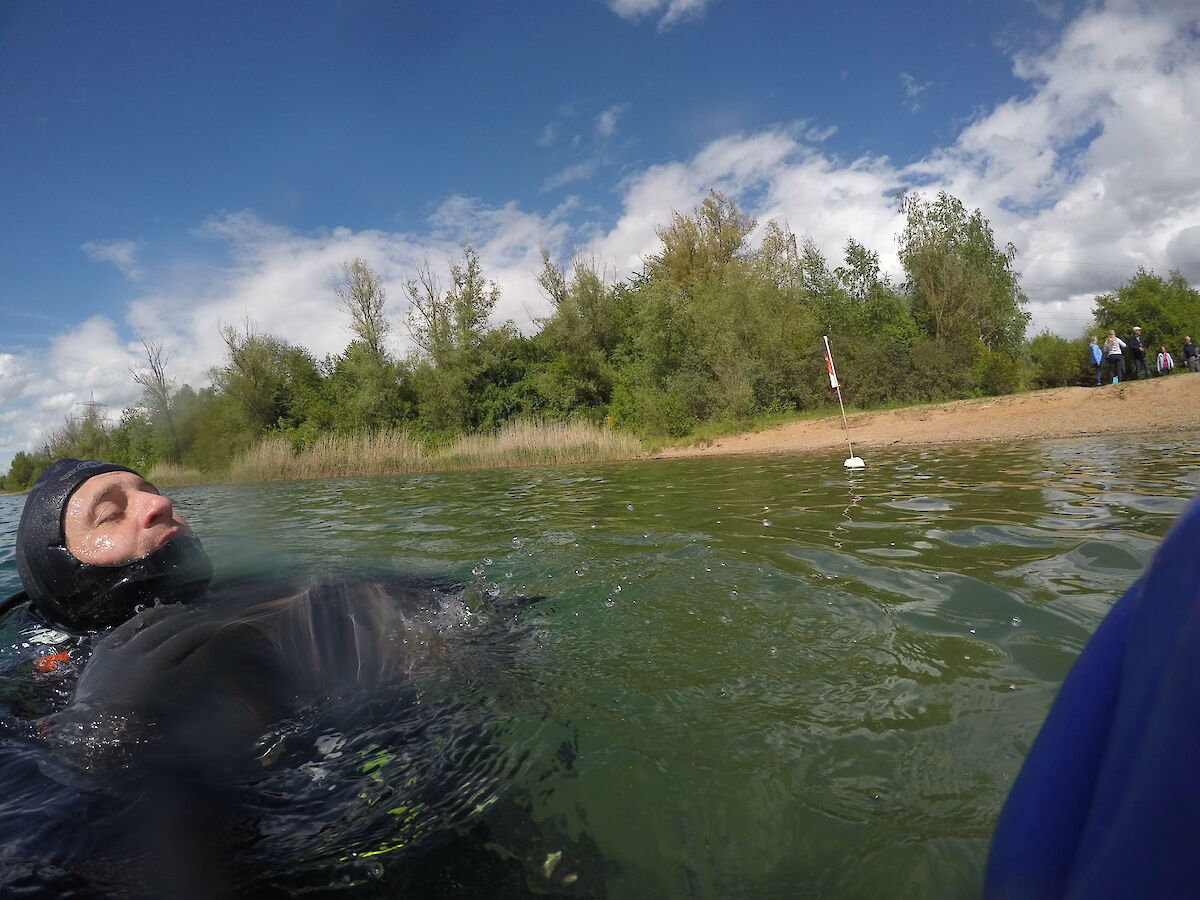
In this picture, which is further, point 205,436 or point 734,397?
point 734,397

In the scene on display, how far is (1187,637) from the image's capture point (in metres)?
0.54

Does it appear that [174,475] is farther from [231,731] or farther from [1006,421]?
[1006,421]

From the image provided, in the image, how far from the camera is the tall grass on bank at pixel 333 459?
65.7 feet

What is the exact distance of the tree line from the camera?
2423 centimetres

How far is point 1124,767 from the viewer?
0.61 metres

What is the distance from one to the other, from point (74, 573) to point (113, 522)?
0.23 m

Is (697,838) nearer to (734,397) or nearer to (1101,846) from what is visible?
(1101,846)

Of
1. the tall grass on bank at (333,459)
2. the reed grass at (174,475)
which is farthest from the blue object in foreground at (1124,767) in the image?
the reed grass at (174,475)

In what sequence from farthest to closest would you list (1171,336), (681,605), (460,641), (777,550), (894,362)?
(1171,336)
(894,362)
(777,550)
(681,605)
(460,641)

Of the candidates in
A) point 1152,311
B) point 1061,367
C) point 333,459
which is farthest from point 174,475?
point 1152,311

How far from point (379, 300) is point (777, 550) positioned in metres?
38.7

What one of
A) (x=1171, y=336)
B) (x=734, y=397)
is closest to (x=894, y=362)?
(x=734, y=397)

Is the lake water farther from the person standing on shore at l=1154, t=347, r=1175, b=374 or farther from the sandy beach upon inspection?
the person standing on shore at l=1154, t=347, r=1175, b=374

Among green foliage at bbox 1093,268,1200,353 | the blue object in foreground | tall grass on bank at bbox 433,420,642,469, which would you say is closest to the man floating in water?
the blue object in foreground
